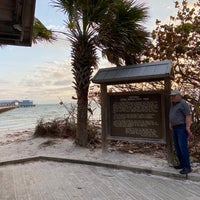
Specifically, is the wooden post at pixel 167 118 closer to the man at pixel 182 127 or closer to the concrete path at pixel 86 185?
the man at pixel 182 127

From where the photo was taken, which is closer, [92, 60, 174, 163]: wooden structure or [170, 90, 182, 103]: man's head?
[170, 90, 182, 103]: man's head

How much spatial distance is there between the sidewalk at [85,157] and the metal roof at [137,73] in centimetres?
200

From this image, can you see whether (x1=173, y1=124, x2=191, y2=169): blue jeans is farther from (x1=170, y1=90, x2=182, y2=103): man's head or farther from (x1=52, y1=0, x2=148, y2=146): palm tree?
(x1=52, y1=0, x2=148, y2=146): palm tree

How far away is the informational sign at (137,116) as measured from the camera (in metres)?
6.76

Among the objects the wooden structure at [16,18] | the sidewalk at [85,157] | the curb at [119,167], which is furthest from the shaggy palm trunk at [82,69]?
the wooden structure at [16,18]

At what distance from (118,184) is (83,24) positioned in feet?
16.2

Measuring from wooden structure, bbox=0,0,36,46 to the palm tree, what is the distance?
3.05 metres

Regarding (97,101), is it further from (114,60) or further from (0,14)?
(0,14)

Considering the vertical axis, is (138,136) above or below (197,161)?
above

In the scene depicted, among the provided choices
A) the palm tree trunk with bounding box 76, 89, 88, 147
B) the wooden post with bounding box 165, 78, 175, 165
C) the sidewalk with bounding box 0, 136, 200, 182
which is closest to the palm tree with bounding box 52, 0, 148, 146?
the palm tree trunk with bounding box 76, 89, 88, 147

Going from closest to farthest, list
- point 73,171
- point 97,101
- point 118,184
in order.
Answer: point 118,184 < point 73,171 < point 97,101

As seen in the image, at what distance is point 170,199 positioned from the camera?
14.6 feet

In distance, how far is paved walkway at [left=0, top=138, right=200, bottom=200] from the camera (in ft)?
15.4

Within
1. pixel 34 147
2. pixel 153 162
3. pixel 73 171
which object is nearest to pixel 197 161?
pixel 153 162
